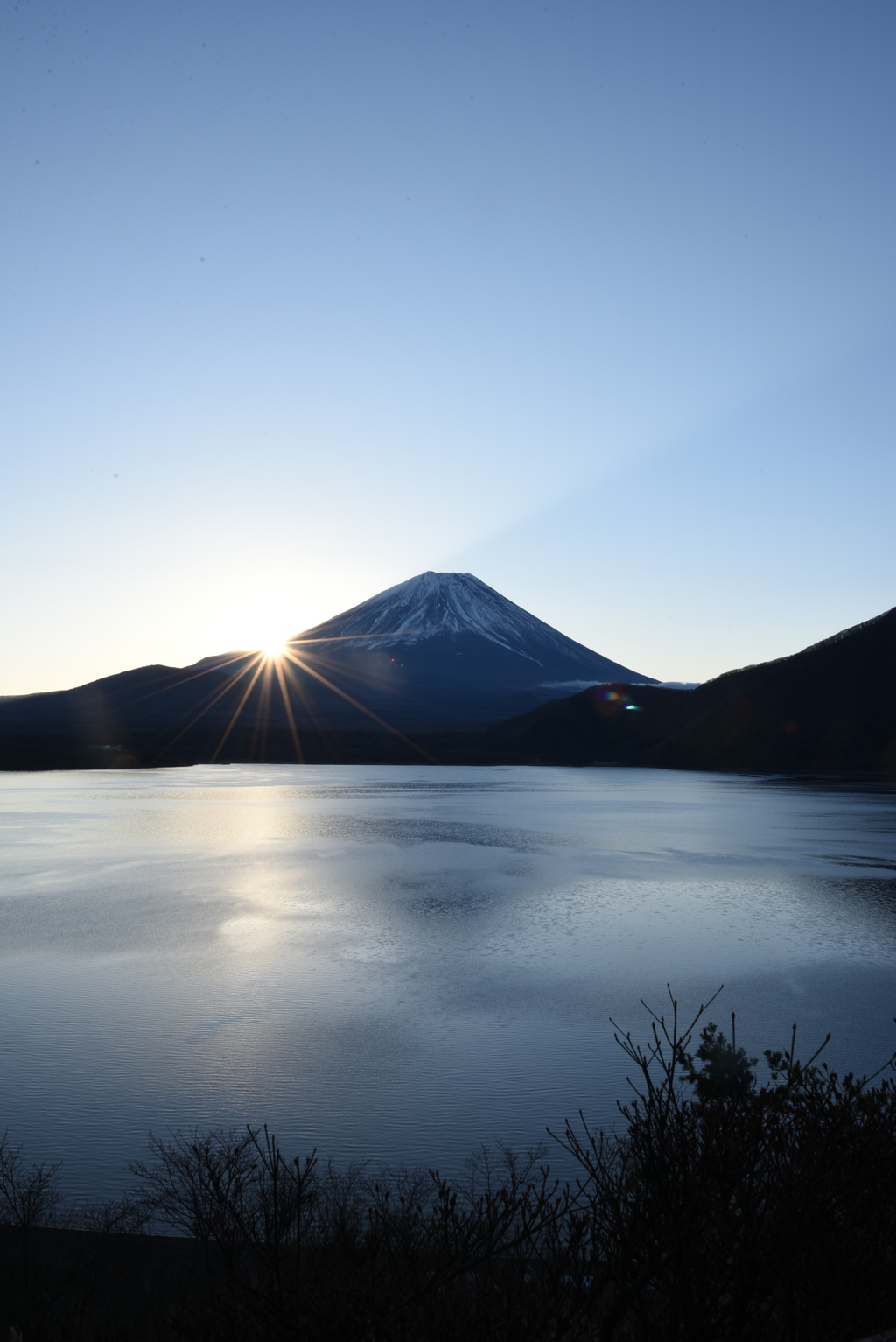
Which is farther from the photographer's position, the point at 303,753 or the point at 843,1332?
the point at 303,753

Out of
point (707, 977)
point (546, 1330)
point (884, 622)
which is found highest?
point (884, 622)

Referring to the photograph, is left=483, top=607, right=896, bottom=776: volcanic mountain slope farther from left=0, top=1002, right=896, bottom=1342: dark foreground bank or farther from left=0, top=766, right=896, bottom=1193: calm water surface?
left=0, top=1002, right=896, bottom=1342: dark foreground bank

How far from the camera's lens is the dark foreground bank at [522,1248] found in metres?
4.15

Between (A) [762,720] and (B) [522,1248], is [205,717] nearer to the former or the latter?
(A) [762,720]

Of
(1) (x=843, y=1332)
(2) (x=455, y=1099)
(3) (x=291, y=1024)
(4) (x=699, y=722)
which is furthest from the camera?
(4) (x=699, y=722)

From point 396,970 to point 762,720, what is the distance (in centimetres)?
8107

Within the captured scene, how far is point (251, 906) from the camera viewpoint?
840 inches

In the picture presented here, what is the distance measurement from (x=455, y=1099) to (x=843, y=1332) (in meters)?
5.87

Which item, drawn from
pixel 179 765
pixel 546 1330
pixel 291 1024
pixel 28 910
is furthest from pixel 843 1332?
pixel 179 765

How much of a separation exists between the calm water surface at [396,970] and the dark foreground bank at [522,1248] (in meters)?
0.98

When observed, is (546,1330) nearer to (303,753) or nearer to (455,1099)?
(455,1099)

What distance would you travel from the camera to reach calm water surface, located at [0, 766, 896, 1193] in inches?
363

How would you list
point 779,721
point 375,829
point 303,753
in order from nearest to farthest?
point 375,829 < point 779,721 < point 303,753

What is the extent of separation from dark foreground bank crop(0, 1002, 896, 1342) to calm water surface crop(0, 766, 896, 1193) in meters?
0.98
